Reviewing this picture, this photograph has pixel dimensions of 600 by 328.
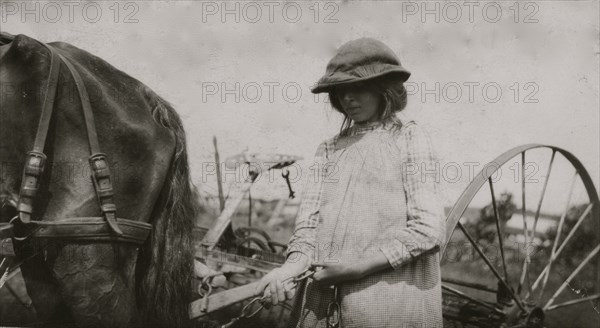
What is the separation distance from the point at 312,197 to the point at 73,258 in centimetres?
97

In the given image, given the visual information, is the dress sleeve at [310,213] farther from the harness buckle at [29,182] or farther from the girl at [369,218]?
the harness buckle at [29,182]

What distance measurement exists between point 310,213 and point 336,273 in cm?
32

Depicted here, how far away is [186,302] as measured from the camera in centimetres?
267

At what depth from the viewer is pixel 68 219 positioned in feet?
6.96

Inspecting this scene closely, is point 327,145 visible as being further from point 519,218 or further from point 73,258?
point 519,218

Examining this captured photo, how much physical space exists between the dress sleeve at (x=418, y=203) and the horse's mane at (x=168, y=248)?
111cm

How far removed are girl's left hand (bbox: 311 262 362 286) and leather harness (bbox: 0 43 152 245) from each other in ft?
2.85

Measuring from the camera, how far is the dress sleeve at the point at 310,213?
197cm

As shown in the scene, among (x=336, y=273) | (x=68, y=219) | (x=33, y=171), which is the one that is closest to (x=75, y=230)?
(x=68, y=219)

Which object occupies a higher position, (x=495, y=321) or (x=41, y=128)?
(x=41, y=128)

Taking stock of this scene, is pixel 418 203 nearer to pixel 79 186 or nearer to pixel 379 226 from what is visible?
pixel 379 226

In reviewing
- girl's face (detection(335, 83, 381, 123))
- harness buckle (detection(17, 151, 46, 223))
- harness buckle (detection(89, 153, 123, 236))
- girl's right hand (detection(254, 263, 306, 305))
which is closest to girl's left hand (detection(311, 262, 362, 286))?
girl's right hand (detection(254, 263, 306, 305))

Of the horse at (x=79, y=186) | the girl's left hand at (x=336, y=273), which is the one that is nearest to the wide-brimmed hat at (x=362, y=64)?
the girl's left hand at (x=336, y=273)

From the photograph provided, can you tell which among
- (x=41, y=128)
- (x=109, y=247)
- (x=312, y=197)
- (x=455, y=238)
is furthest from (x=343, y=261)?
(x=455, y=238)
